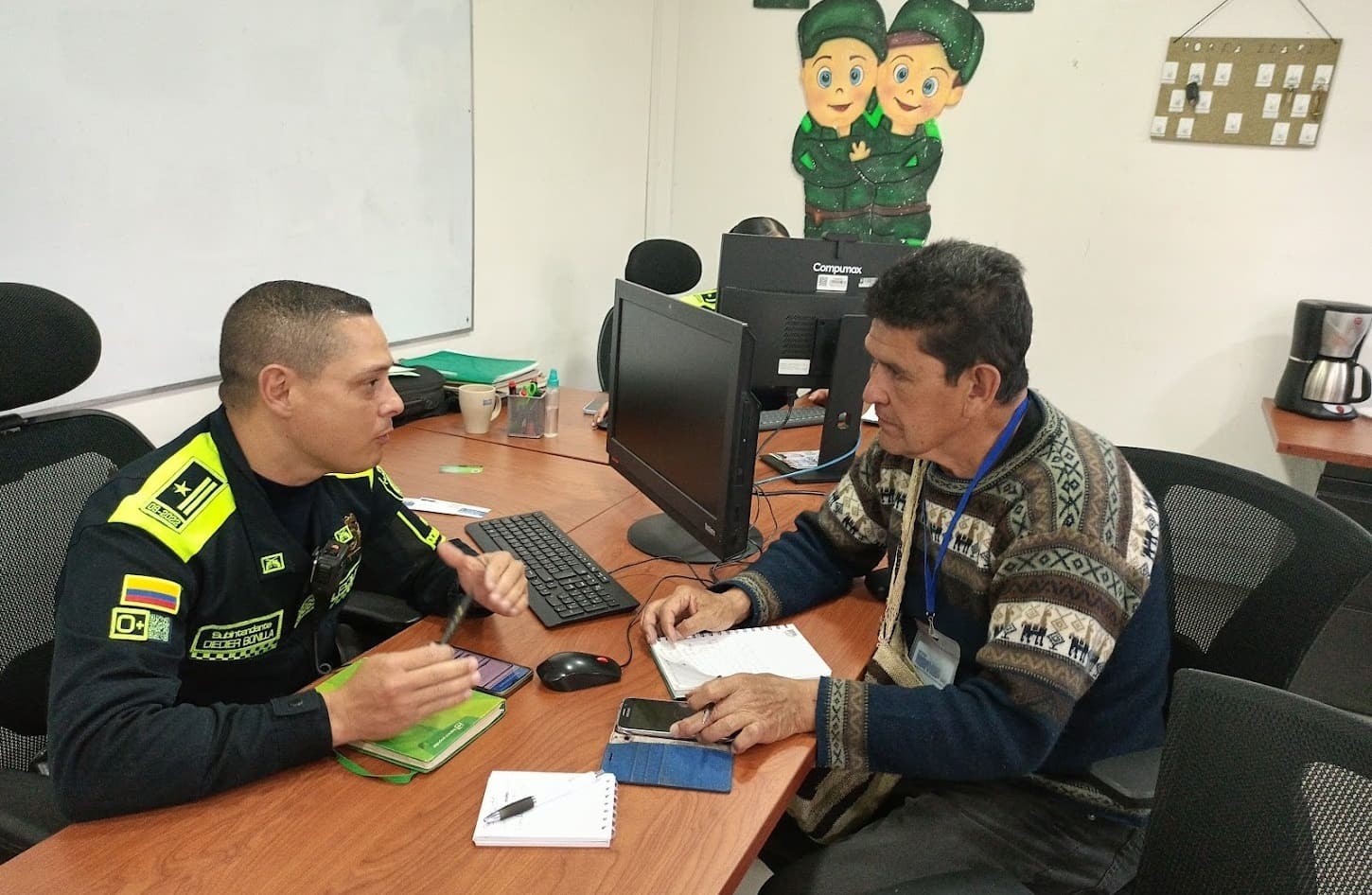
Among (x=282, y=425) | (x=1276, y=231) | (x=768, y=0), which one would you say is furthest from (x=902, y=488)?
(x=768, y=0)

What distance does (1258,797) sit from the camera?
833 mm

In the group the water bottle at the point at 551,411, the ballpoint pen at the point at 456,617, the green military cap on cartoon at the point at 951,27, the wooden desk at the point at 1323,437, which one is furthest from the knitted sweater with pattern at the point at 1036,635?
the green military cap on cartoon at the point at 951,27

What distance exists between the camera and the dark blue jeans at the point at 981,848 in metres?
1.22

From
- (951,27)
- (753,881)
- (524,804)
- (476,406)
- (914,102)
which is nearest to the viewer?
(524,804)

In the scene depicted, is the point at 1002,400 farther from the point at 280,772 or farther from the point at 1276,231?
the point at 1276,231

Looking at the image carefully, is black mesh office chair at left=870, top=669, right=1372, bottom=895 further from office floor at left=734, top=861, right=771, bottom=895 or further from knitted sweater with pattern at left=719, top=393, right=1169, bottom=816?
office floor at left=734, top=861, right=771, bottom=895

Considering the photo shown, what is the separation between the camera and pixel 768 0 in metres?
3.76

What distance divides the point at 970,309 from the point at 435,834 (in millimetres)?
959

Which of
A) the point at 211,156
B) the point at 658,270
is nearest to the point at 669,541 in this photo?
the point at 211,156

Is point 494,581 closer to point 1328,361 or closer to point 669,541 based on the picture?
point 669,541

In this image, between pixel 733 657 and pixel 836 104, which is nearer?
pixel 733 657

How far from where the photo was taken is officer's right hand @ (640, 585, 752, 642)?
1.33 m

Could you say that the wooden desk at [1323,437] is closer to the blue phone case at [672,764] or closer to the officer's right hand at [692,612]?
the officer's right hand at [692,612]

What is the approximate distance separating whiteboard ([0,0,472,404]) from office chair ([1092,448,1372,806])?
2.12 m
